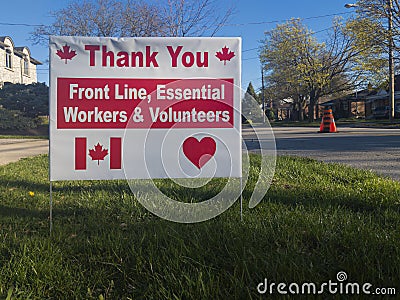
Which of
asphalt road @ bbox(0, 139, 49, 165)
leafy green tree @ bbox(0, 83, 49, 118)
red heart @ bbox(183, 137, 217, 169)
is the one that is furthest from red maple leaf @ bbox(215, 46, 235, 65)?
leafy green tree @ bbox(0, 83, 49, 118)

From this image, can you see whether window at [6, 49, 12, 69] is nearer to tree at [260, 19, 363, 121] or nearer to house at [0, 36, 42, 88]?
house at [0, 36, 42, 88]

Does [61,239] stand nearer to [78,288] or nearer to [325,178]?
[78,288]

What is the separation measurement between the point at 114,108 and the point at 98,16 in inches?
594

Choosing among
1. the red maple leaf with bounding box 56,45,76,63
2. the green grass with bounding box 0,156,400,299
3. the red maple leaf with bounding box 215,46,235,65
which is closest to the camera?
the green grass with bounding box 0,156,400,299

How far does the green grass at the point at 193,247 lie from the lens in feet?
7.14

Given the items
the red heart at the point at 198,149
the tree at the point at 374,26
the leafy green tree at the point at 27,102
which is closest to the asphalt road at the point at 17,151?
the red heart at the point at 198,149

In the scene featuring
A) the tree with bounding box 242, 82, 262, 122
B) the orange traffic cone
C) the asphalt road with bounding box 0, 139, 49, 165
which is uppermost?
the orange traffic cone

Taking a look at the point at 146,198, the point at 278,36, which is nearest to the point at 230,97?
the point at 146,198

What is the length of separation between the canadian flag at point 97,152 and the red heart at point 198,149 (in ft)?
1.85

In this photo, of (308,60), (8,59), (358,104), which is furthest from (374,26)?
(358,104)

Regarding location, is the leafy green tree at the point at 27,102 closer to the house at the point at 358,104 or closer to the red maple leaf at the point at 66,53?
the red maple leaf at the point at 66,53

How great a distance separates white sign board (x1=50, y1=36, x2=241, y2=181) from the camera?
302 cm

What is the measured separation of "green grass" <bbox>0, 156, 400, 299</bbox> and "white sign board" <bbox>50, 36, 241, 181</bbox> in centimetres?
51

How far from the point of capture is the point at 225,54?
3.11 metres
